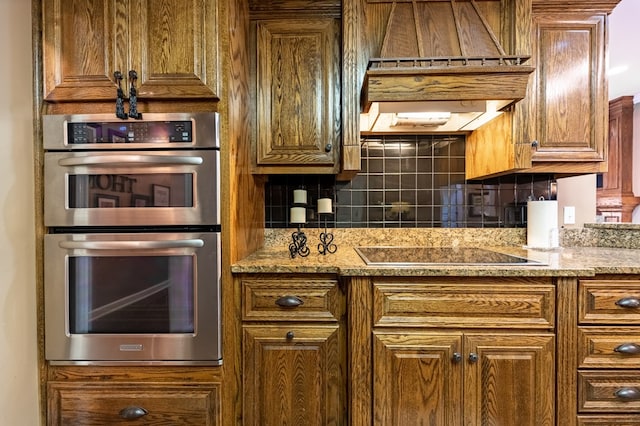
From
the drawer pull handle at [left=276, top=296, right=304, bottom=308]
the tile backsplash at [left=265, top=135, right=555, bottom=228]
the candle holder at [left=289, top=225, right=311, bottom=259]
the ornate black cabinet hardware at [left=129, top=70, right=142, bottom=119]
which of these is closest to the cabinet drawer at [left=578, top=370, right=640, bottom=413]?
the tile backsplash at [left=265, top=135, right=555, bottom=228]

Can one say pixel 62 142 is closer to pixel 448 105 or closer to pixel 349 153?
pixel 349 153

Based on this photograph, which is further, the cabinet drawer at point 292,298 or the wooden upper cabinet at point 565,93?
the wooden upper cabinet at point 565,93

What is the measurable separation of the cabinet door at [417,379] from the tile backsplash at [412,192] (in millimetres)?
816

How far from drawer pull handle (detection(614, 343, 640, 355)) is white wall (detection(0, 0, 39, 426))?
93.0 inches

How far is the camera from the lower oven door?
130 centimetres

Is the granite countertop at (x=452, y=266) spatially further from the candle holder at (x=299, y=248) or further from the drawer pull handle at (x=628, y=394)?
the drawer pull handle at (x=628, y=394)

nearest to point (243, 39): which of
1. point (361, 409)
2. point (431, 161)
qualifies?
point (431, 161)

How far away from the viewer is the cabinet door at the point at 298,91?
1.61 metres

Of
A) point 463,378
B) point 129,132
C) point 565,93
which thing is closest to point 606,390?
point 463,378

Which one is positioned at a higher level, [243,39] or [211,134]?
[243,39]

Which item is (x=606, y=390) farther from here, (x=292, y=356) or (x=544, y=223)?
(x=292, y=356)

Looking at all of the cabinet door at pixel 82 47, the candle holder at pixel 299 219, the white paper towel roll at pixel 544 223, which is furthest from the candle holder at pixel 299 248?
the white paper towel roll at pixel 544 223

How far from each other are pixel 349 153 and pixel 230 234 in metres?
0.68

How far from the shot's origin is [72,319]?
1.32 m
